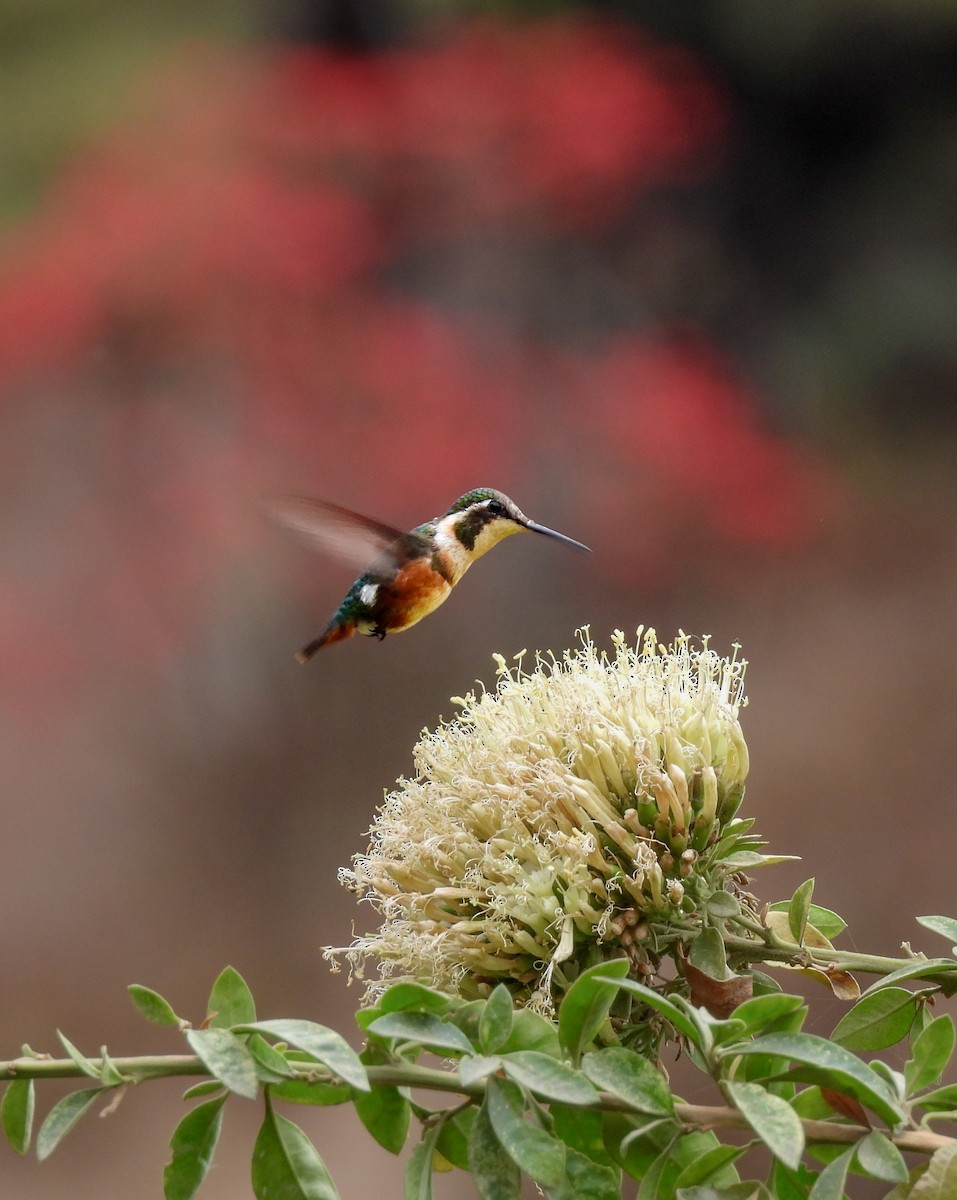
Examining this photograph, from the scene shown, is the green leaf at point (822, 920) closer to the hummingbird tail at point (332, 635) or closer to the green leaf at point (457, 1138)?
the green leaf at point (457, 1138)

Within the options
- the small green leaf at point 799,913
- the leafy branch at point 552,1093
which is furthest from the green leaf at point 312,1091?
the small green leaf at point 799,913

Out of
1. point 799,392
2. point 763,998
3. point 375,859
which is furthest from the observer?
point 799,392

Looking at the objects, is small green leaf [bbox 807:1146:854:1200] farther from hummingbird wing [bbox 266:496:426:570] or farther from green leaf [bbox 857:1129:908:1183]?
hummingbird wing [bbox 266:496:426:570]

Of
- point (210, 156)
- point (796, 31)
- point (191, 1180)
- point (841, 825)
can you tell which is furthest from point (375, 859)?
point (796, 31)

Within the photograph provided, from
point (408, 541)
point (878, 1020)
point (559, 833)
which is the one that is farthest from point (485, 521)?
point (878, 1020)

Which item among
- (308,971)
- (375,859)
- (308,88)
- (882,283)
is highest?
(308,88)

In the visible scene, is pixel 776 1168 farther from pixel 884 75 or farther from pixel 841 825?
pixel 884 75

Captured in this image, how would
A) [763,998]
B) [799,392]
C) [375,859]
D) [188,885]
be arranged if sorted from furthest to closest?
[799,392] → [188,885] → [375,859] → [763,998]
